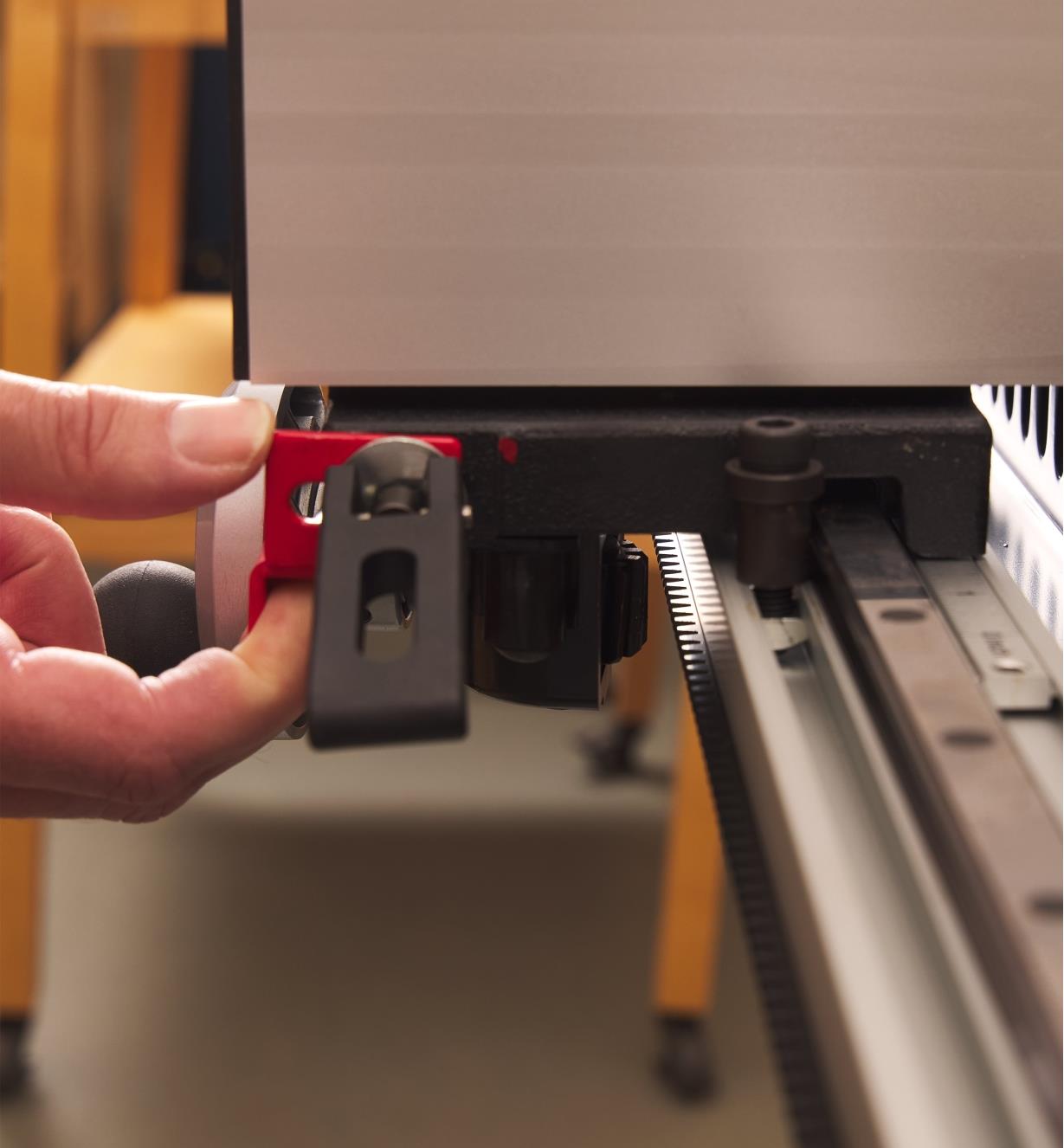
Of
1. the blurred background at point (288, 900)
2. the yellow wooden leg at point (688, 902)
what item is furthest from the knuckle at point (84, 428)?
the yellow wooden leg at point (688, 902)

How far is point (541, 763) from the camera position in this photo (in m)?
1.80

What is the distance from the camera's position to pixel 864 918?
27 cm

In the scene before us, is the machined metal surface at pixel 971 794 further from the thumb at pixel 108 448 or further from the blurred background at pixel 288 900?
the blurred background at pixel 288 900

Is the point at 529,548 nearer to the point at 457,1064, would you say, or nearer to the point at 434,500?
the point at 434,500

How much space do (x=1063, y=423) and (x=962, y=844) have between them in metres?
0.22

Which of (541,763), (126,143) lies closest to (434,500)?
(541,763)

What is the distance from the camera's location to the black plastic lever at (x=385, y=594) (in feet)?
0.91

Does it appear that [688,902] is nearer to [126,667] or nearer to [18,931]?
[18,931]

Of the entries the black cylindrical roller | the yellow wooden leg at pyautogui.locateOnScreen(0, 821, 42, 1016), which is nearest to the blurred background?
the yellow wooden leg at pyautogui.locateOnScreen(0, 821, 42, 1016)

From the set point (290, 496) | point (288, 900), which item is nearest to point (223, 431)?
point (290, 496)

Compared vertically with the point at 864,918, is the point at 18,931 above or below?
below

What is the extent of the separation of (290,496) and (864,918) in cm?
18

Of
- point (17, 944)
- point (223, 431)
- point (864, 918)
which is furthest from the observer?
point (17, 944)

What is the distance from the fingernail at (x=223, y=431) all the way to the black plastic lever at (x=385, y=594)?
4 centimetres
